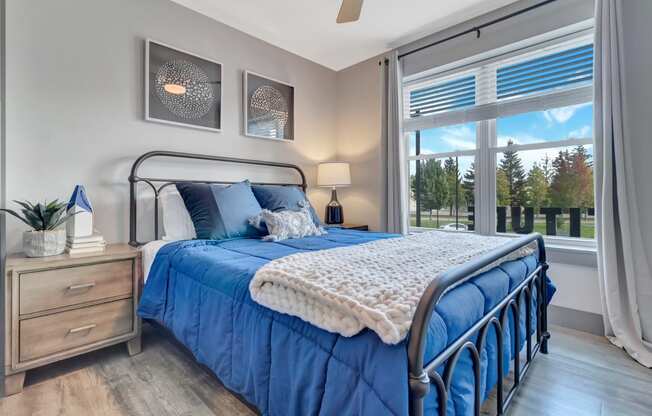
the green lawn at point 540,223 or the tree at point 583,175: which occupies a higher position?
the tree at point 583,175

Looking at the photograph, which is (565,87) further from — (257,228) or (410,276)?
(257,228)

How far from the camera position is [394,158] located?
3.17m

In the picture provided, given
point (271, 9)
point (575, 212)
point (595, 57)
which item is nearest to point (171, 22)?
point (271, 9)

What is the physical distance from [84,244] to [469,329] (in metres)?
1.99

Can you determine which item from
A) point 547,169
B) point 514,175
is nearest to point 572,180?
point 547,169

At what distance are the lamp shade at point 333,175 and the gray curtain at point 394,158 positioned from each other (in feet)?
1.43

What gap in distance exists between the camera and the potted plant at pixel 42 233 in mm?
1663

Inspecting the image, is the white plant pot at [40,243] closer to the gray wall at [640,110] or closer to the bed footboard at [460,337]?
the bed footboard at [460,337]

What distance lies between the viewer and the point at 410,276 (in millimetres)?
1031

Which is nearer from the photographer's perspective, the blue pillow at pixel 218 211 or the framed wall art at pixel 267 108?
the blue pillow at pixel 218 211

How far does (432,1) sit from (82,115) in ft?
8.94

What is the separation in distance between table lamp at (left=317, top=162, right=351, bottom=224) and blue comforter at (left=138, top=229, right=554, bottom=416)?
160 centimetres

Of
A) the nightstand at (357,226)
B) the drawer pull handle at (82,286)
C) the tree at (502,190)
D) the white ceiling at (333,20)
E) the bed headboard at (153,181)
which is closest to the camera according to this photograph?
the drawer pull handle at (82,286)

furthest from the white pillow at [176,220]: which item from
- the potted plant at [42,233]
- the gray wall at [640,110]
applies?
the gray wall at [640,110]
